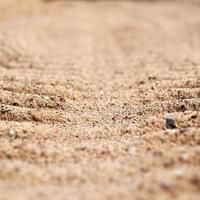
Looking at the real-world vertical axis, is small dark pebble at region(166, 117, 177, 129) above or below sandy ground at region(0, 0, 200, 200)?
above

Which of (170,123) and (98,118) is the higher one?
(170,123)

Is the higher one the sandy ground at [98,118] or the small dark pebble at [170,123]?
the small dark pebble at [170,123]

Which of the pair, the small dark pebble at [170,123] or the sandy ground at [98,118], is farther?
the small dark pebble at [170,123]

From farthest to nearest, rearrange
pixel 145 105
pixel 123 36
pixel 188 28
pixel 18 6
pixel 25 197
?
1. pixel 18 6
2. pixel 188 28
3. pixel 123 36
4. pixel 145 105
5. pixel 25 197

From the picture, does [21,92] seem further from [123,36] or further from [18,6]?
[18,6]

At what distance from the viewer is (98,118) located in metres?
5.58

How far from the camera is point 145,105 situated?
5.92 meters

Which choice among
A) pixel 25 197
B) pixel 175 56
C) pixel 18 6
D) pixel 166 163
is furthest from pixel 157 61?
pixel 18 6

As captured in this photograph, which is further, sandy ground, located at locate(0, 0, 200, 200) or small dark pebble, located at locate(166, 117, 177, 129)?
small dark pebble, located at locate(166, 117, 177, 129)

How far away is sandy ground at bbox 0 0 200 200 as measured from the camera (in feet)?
12.4

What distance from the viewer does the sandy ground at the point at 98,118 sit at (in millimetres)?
3766

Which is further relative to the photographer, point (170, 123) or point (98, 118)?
point (98, 118)

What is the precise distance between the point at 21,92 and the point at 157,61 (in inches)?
129

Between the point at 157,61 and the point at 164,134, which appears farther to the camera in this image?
the point at 157,61
